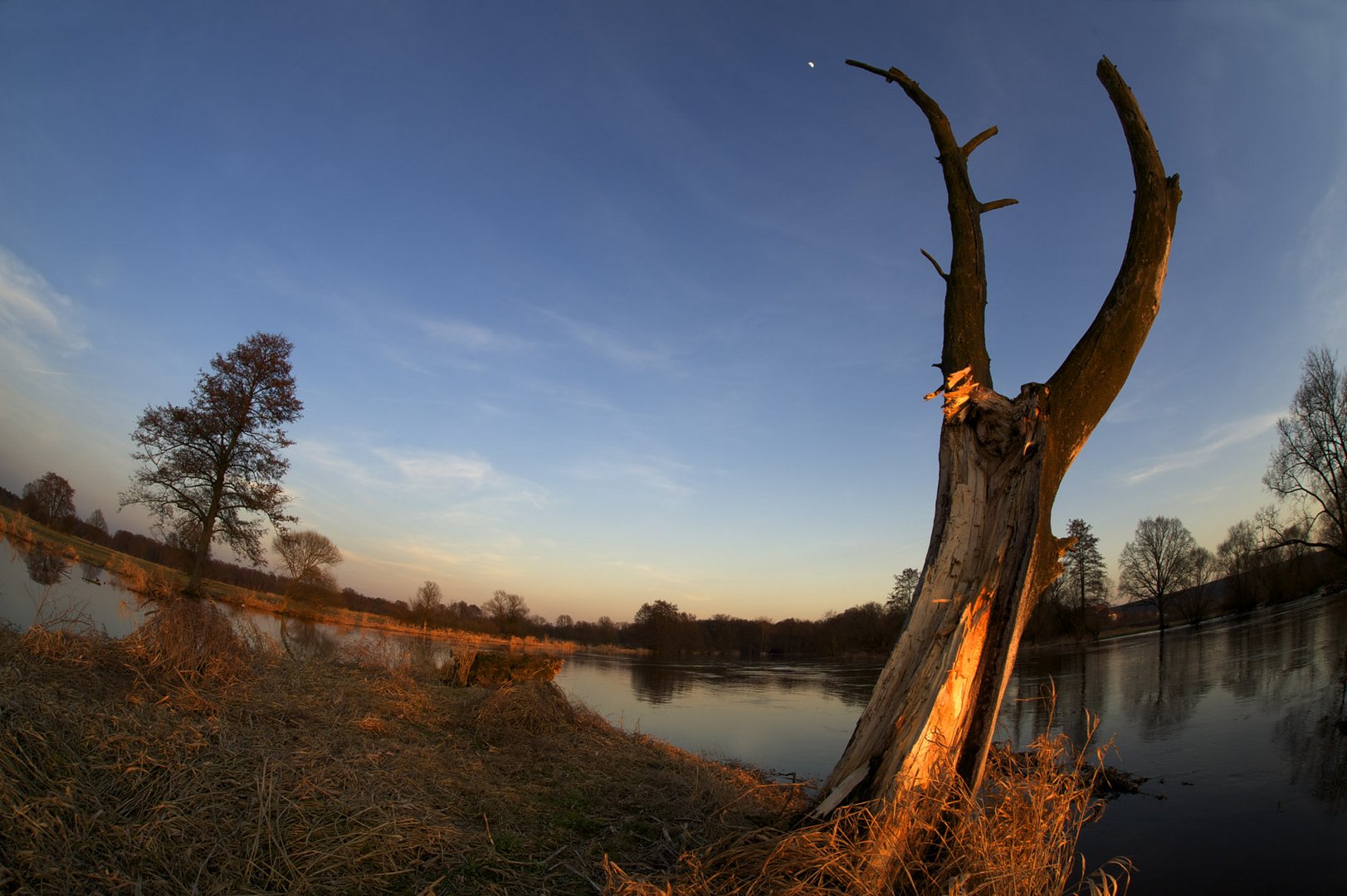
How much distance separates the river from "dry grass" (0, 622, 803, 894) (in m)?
1.87

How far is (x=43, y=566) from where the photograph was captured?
17.2m

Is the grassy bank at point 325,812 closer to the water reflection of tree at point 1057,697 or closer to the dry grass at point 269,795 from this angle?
the dry grass at point 269,795

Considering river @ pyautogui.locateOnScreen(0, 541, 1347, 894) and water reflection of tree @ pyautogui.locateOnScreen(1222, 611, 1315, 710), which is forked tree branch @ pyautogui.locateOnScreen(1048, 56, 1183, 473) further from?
water reflection of tree @ pyautogui.locateOnScreen(1222, 611, 1315, 710)

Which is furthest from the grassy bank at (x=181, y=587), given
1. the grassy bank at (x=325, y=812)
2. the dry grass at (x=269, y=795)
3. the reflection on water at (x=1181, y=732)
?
the grassy bank at (x=325, y=812)

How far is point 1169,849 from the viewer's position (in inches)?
293

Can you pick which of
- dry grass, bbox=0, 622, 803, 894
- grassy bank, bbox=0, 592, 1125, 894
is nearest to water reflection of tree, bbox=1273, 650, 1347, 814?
grassy bank, bbox=0, 592, 1125, 894

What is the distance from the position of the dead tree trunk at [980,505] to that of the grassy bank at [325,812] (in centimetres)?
35

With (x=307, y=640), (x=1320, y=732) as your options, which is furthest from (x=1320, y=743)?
(x=307, y=640)

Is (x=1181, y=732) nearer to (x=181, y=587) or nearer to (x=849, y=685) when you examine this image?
(x=849, y=685)

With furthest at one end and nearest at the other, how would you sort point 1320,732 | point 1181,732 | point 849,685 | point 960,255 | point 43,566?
point 849,685 → point 43,566 → point 1181,732 → point 1320,732 → point 960,255

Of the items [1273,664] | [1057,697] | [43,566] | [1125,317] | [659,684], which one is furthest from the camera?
[659,684]

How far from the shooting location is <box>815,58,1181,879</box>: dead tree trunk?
146 inches

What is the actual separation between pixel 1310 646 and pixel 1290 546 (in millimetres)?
23021

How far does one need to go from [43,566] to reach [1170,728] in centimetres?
2904
